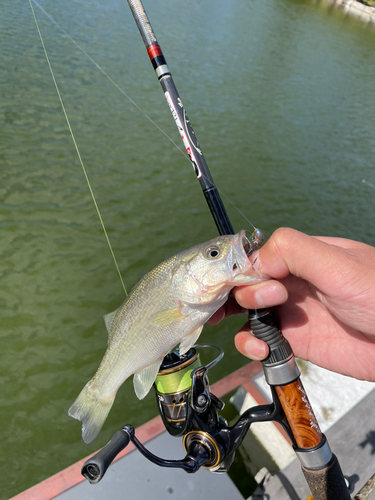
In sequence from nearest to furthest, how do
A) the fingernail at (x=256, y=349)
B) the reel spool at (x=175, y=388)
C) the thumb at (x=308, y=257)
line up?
the thumb at (x=308, y=257) → the fingernail at (x=256, y=349) → the reel spool at (x=175, y=388)

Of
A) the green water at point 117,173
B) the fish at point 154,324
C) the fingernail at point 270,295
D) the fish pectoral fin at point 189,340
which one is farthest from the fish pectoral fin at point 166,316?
the green water at point 117,173

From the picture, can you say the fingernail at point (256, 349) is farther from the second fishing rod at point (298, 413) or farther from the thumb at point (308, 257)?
the thumb at point (308, 257)

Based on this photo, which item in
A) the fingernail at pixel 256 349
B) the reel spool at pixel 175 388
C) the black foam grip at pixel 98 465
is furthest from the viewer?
the reel spool at pixel 175 388

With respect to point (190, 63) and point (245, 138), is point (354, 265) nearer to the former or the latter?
point (245, 138)

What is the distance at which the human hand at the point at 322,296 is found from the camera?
1.82 meters

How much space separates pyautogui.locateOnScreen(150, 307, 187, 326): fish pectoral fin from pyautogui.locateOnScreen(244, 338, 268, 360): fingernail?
43 cm

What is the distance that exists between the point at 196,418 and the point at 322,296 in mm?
1082

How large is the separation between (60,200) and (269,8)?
2454cm

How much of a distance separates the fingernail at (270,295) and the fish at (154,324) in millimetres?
257

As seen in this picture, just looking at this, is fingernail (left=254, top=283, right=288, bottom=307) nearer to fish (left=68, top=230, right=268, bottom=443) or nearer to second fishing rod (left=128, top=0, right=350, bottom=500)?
second fishing rod (left=128, top=0, right=350, bottom=500)

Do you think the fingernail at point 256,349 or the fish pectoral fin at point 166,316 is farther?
the fish pectoral fin at point 166,316

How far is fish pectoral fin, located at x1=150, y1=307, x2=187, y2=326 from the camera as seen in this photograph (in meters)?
2.19

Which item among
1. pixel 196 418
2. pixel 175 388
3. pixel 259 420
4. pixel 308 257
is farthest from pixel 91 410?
pixel 308 257

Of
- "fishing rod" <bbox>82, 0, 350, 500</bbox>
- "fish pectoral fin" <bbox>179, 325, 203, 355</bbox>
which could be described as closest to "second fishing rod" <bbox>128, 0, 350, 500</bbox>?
"fishing rod" <bbox>82, 0, 350, 500</bbox>
